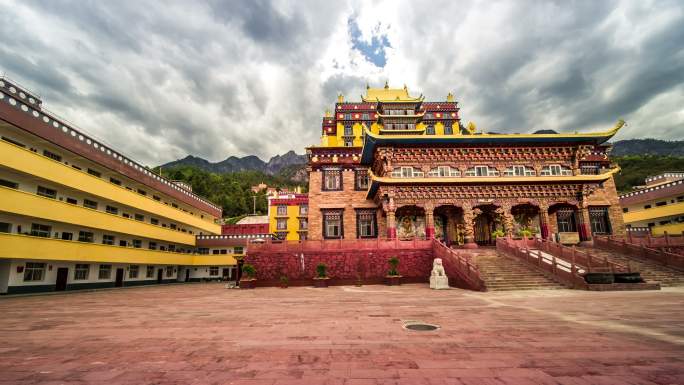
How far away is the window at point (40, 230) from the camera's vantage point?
20464mm

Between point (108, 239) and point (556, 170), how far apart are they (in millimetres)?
39758

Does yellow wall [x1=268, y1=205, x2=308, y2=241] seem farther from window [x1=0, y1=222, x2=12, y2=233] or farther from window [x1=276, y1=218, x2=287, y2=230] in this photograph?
window [x1=0, y1=222, x2=12, y2=233]

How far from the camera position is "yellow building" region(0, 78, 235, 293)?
18.5m

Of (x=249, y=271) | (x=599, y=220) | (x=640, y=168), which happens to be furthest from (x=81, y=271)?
(x=640, y=168)

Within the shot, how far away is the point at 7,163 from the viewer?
17.4 metres

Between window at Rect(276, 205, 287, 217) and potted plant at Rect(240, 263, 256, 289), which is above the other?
window at Rect(276, 205, 287, 217)

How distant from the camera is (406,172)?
2661 centimetres

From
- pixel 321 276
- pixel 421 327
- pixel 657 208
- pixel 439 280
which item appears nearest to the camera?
pixel 421 327

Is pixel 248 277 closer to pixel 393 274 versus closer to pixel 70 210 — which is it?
pixel 393 274

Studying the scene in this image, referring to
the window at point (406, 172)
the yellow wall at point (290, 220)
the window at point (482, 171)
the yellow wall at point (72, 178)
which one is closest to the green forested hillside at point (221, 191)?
the yellow wall at point (290, 220)

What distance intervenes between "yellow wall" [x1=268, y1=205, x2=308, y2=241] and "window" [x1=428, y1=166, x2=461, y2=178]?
103 feet

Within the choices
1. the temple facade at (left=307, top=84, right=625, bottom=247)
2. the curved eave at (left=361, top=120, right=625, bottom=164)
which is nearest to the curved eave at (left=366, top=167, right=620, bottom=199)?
the temple facade at (left=307, top=84, right=625, bottom=247)

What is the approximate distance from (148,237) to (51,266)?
853 cm

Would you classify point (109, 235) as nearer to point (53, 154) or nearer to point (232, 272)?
point (53, 154)
